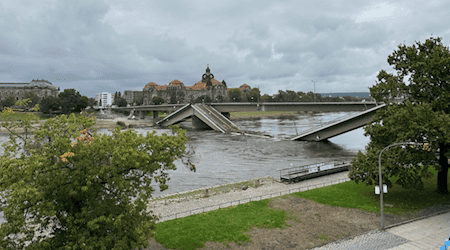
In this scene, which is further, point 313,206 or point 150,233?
point 313,206

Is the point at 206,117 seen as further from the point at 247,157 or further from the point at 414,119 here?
the point at 414,119

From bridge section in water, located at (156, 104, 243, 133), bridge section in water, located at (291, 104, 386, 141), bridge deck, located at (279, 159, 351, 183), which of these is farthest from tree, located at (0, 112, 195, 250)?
bridge section in water, located at (156, 104, 243, 133)

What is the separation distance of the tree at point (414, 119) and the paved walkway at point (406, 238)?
3.18 metres

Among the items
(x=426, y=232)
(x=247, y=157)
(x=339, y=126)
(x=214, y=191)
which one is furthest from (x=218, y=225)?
(x=339, y=126)

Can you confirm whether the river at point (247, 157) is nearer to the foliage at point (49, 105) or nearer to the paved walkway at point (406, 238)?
the paved walkway at point (406, 238)

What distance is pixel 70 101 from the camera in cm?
12562

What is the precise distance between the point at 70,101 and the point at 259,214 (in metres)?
125

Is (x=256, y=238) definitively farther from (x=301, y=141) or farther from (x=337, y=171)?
(x=301, y=141)

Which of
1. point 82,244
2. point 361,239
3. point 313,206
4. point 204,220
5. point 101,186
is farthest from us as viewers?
point 313,206

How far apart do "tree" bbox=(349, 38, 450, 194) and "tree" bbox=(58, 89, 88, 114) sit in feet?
408

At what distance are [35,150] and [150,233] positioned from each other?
5537mm

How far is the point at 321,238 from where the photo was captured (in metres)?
17.0

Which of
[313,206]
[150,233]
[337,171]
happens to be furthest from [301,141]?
[150,233]

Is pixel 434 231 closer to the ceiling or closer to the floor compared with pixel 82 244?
closer to the floor
